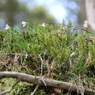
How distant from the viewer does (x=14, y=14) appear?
31.6ft

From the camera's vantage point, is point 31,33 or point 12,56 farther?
point 31,33

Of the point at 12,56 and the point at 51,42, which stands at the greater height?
the point at 51,42

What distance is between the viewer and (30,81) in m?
1.35

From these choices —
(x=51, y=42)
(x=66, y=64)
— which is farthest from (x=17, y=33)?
(x=66, y=64)

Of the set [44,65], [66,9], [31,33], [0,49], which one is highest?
[66,9]

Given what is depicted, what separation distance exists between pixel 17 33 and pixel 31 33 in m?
0.19

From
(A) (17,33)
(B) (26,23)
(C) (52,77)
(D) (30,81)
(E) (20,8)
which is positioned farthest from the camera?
(E) (20,8)

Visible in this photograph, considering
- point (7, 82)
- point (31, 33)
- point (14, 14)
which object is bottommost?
point (7, 82)

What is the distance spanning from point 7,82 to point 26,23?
3.73 feet

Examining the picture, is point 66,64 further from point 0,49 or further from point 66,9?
point 66,9

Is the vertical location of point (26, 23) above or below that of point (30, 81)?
above

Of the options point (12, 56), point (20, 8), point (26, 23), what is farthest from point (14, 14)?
point (12, 56)

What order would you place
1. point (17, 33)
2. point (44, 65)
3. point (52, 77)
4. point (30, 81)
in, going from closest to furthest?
point (30, 81), point (52, 77), point (44, 65), point (17, 33)

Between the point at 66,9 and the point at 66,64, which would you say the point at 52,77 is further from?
the point at 66,9
